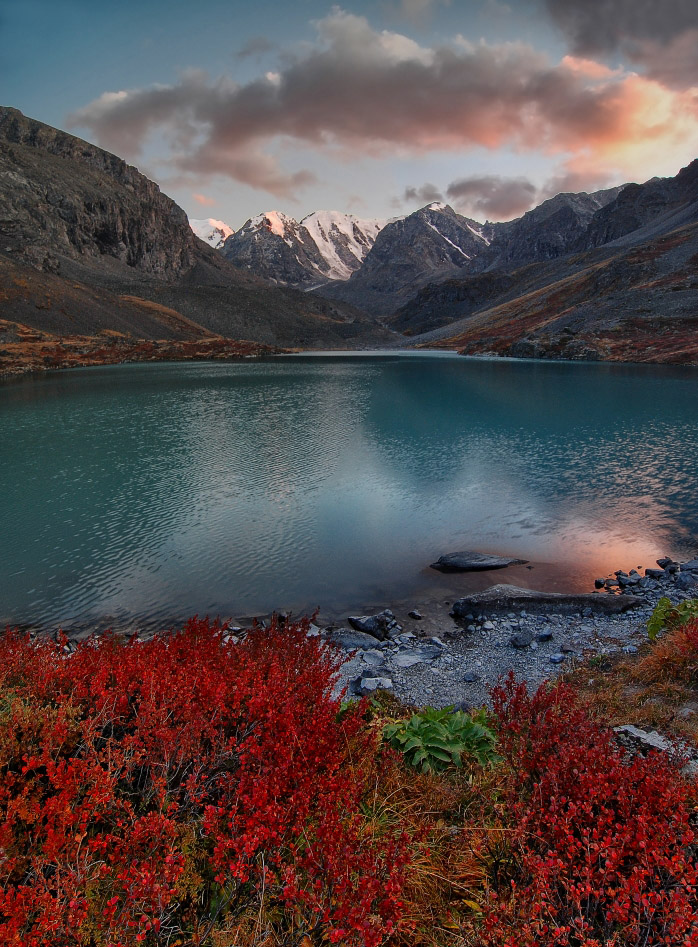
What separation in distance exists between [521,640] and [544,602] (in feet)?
8.28

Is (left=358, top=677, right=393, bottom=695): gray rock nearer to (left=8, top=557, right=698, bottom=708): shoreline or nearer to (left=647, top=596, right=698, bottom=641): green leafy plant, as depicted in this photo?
(left=8, top=557, right=698, bottom=708): shoreline

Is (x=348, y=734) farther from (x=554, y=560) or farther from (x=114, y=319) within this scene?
(x=114, y=319)

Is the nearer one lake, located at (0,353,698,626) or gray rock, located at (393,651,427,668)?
gray rock, located at (393,651,427,668)

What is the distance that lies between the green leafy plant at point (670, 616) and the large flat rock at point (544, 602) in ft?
8.00

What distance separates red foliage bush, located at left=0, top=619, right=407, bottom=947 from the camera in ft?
10.5

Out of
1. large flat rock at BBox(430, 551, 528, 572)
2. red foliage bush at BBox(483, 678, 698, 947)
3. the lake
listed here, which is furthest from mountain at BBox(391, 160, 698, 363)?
red foliage bush at BBox(483, 678, 698, 947)

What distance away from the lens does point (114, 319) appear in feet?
532

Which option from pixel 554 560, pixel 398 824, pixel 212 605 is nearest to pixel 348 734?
pixel 398 824

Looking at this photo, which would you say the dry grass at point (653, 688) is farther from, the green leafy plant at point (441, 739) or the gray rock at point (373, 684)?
the gray rock at point (373, 684)

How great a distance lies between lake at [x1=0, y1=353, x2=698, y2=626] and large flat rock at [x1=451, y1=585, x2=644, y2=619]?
4.34 feet

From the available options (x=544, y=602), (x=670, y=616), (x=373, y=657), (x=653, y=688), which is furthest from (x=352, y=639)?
(x=670, y=616)

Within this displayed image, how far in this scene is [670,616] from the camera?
11.1m

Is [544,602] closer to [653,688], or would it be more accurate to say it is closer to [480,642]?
[480,642]

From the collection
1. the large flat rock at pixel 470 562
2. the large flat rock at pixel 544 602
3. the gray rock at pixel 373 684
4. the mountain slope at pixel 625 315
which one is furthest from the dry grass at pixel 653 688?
the mountain slope at pixel 625 315
